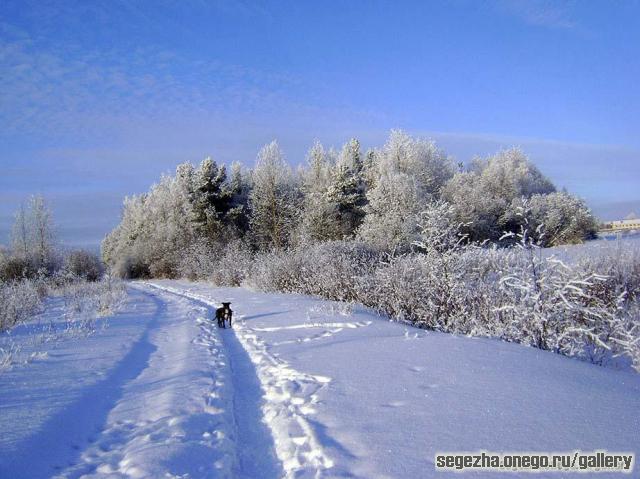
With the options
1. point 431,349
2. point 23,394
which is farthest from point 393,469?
point 23,394

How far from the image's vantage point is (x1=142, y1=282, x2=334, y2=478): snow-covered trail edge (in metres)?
3.46

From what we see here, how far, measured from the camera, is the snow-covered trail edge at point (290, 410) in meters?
3.46

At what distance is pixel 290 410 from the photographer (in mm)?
4582

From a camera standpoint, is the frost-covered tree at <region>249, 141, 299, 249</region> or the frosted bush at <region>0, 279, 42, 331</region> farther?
the frost-covered tree at <region>249, 141, 299, 249</region>

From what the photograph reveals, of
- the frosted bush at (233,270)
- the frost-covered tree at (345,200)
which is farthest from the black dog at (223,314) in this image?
the frost-covered tree at (345,200)

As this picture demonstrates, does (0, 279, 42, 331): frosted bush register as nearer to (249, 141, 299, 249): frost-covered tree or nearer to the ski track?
the ski track

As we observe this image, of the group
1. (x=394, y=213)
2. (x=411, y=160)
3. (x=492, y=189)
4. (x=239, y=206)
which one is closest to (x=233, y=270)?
(x=394, y=213)

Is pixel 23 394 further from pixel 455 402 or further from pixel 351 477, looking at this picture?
pixel 455 402

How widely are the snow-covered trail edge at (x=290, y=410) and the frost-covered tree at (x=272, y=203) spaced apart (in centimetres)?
2589

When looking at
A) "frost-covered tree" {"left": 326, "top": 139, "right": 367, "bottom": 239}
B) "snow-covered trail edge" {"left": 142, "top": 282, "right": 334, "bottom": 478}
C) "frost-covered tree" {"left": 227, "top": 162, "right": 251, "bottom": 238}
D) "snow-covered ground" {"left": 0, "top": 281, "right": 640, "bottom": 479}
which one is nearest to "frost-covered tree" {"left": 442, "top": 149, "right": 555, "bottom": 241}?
"frost-covered tree" {"left": 326, "top": 139, "right": 367, "bottom": 239}

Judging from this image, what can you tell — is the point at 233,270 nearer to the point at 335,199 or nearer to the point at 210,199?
the point at 335,199

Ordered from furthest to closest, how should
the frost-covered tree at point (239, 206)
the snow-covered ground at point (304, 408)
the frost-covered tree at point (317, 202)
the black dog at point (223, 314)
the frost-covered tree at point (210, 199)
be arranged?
the frost-covered tree at point (239, 206), the frost-covered tree at point (210, 199), the frost-covered tree at point (317, 202), the black dog at point (223, 314), the snow-covered ground at point (304, 408)

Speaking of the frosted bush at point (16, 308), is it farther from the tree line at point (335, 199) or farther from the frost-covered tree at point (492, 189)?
the frost-covered tree at point (492, 189)

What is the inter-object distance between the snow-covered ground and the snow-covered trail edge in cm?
2
